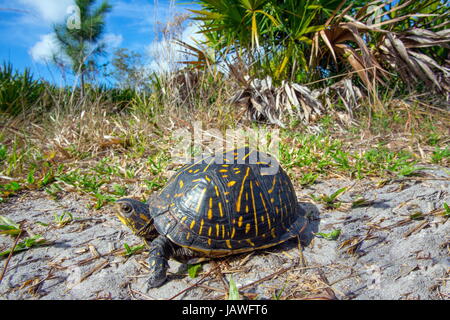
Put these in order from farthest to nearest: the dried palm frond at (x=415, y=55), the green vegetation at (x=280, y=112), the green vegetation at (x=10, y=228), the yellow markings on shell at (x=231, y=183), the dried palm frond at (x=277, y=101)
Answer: the dried palm frond at (x=277, y=101) < the dried palm frond at (x=415, y=55) < the green vegetation at (x=280, y=112) < the green vegetation at (x=10, y=228) < the yellow markings on shell at (x=231, y=183)

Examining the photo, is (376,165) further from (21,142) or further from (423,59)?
(21,142)

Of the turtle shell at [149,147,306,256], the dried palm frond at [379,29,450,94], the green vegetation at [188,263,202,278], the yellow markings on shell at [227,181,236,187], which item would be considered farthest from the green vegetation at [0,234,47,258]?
the dried palm frond at [379,29,450,94]

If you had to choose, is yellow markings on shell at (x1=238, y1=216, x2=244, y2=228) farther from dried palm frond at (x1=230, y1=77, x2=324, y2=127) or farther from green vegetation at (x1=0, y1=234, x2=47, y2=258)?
dried palm frond at (x1=230, y1=77, x2=324, y2=127)

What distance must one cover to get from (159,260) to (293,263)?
0.83m

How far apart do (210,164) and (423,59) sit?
4773mm

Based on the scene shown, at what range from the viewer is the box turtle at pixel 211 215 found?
1508 millimetres

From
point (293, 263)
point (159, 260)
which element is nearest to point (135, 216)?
point (159, 260)

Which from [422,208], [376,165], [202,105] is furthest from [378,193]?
[202,105]

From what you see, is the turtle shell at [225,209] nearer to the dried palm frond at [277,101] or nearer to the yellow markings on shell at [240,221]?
the yellow markings on shell at [240,221]

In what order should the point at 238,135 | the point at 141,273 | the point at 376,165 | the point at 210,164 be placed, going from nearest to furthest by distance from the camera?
1. the point at 141,273
2. the point at 210,164
3. the point at 376,165
4. the point at 238,135

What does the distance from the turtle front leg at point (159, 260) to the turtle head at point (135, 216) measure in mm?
131

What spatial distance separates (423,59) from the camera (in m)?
4.35

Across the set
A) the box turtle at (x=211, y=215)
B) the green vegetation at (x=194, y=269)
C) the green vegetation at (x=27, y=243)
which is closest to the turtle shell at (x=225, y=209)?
the box turtle at (x=211, y=215)

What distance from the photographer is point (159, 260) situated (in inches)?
57.4
